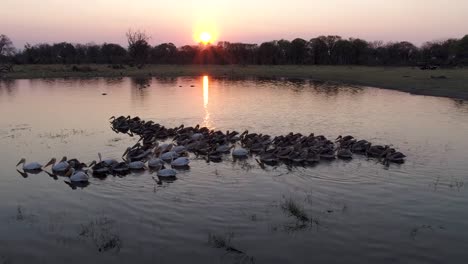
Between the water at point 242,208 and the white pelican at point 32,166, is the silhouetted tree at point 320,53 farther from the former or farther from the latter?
the white pelican at point 32,166

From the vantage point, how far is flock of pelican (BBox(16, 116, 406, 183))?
13.7 metres

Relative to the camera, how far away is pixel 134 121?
22.4 metres

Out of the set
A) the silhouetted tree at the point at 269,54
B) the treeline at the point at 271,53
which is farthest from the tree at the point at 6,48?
the silhouetted tree at the point at 269,54

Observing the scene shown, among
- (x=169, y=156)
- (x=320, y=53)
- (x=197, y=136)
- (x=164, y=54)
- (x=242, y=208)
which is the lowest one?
(x=242, y=208)

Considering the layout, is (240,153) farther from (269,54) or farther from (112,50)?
(112,50)

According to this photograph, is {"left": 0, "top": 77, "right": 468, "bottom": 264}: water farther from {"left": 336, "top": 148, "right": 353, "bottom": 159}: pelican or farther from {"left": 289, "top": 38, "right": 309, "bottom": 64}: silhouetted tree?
{"left": 289, "top": 38, "right": 309, "bottom": 64}: silhouetted tree

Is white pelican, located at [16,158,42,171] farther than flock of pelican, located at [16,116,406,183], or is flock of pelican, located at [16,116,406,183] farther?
white pelican, located at [16,158,42,171]

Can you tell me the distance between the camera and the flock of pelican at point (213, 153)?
44.9 ft

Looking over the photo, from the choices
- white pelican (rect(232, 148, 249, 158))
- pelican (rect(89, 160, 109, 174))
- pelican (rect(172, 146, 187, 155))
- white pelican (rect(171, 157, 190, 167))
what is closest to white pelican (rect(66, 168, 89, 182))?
pelican (rect(89, 160, 109, 174))

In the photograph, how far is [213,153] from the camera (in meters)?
15.7

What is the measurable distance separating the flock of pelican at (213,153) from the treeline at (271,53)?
84417 mm

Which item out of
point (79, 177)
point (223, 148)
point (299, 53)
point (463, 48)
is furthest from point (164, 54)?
point (79, 177)

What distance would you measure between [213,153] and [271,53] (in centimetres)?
10599

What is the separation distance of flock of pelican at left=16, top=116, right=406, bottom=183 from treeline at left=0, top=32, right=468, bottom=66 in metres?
84.4
